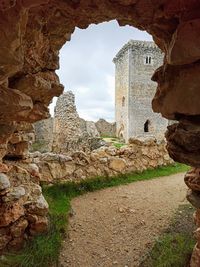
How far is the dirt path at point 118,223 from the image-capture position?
212 inches

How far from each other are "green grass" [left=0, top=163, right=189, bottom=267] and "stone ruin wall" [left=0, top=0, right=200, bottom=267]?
16.8 inches

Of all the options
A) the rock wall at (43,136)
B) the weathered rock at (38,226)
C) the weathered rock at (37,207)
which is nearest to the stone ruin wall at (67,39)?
the weathered rock at (38,226)

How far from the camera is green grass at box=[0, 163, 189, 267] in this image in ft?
15.8

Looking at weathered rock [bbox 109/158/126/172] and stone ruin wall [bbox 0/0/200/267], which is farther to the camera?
weathered rock [bbox 109/158/126/172]

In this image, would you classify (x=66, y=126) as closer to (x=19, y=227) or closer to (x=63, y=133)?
(x=63, y=133)

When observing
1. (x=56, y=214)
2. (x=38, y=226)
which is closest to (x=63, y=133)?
(x=56, y=214)

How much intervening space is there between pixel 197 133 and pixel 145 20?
50.6 inches

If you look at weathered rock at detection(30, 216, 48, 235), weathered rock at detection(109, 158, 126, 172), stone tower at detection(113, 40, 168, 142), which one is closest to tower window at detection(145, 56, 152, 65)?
stone tower at detection(113, 40, 168, 142)

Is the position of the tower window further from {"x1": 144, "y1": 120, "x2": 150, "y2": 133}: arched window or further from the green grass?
the green grass

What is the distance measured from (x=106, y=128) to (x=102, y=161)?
29701mm

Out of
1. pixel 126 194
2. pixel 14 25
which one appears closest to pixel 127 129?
pixel 126 194

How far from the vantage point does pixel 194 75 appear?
2.78 meters

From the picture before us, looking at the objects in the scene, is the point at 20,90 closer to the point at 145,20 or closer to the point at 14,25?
the point at 14,25

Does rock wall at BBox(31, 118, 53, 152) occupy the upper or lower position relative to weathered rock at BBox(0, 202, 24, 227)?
upper
